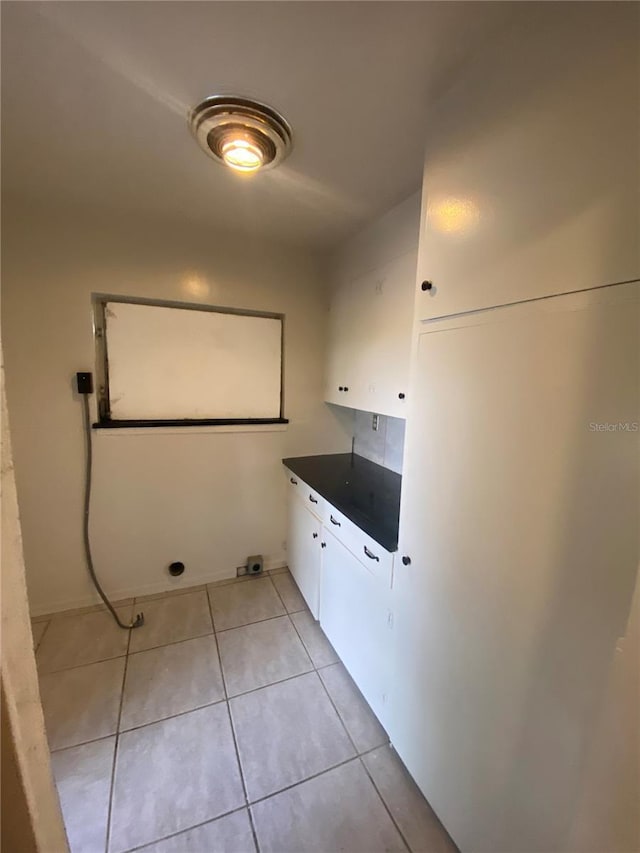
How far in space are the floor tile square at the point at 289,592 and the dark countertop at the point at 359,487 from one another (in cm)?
87

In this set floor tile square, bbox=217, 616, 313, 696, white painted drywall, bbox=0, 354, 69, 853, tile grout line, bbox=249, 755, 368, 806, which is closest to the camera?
white painted drywall, bbox=0, 354, 69, 853

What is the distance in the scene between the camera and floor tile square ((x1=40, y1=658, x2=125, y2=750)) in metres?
1.39

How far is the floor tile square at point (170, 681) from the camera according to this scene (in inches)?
58.6

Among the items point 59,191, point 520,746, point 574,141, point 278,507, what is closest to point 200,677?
point 278,507

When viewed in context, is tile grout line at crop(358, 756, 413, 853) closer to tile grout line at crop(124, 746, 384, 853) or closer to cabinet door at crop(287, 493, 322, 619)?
tile grout line at crop(124, 746, 384, 853)

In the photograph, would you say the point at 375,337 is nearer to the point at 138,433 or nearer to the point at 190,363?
the point at 190,363

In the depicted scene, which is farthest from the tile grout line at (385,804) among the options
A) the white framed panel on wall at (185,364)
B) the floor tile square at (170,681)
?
the white framed panel on wall at (185,364)

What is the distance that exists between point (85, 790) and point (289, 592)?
1.30 m

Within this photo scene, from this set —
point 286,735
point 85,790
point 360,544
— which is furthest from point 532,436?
point 85,790

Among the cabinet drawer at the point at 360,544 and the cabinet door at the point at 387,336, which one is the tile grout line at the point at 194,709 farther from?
the cabinet door at the point at 387,336

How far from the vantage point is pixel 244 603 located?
7.17ft

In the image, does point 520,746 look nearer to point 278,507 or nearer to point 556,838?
point 556,838

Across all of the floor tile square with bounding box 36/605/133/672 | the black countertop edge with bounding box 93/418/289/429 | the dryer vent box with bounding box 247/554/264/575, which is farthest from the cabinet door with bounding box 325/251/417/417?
the floor tile square with bounding box 36/605/133/672

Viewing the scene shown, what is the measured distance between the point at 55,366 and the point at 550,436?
2337mm
